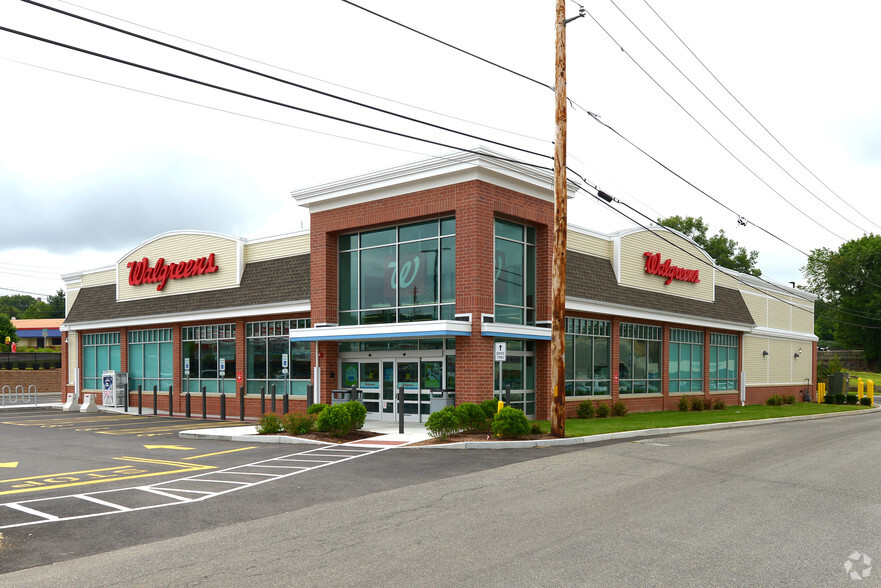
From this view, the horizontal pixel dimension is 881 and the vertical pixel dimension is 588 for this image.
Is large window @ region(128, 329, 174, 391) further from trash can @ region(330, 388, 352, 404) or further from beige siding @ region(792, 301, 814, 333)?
beige siding @ region(792, 301, 814, 333)

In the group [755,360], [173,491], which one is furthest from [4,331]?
[173,491]

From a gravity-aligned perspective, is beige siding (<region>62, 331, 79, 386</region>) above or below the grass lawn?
above

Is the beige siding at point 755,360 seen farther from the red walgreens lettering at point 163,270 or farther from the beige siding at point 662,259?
the red walgreens lettering at point 163,270

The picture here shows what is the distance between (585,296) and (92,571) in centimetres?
2018

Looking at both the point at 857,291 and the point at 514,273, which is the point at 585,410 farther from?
the point at 857,291

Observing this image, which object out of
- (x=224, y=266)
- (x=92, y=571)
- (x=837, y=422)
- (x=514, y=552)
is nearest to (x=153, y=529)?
(x=92, y=571)

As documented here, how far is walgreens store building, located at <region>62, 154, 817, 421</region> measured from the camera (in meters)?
21.7

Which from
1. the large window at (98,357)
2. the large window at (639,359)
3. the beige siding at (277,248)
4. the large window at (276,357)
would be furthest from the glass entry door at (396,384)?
the large window at (98,357)

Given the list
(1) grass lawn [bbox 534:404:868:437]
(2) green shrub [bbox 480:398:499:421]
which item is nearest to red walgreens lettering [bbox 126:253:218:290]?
(2) green shrub [bbox 480:398:499:421]

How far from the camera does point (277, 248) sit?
90.8ft

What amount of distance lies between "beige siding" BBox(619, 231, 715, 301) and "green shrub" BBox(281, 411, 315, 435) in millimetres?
14131

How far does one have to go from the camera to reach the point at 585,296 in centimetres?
2519

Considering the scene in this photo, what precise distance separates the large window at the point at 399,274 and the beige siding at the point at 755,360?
71.3 ft

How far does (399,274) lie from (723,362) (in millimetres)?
19805
